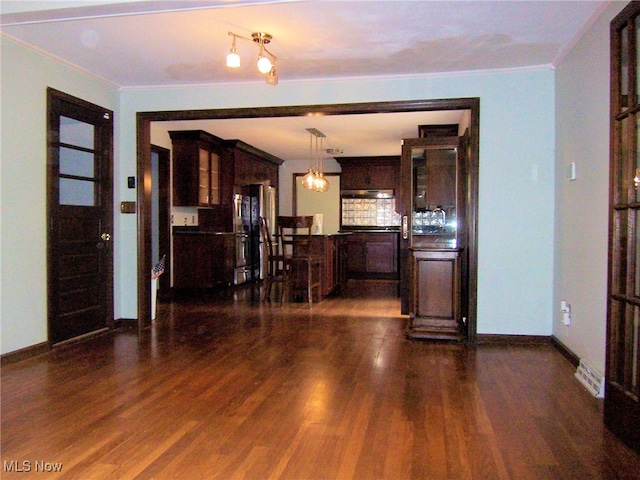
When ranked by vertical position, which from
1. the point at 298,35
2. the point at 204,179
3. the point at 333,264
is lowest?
the point at 333,264

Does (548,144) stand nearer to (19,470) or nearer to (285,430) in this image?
(285,430)

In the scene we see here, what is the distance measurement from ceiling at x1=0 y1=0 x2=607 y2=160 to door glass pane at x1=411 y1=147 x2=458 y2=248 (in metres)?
0.89

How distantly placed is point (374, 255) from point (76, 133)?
6.22 meters

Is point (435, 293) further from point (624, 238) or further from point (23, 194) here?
point (23, 194)

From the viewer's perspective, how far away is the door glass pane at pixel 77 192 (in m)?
4.09

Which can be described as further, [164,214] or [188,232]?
[188,232]

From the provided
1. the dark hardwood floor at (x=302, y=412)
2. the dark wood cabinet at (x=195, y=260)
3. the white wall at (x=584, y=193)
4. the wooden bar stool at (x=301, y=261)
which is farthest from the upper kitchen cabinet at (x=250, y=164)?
the white wall at (x=584, y=193)

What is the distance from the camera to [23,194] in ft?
11.9

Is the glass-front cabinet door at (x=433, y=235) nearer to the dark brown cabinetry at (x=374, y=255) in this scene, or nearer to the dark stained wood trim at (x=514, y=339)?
the dark stained wood trim at (x=514, y=339)

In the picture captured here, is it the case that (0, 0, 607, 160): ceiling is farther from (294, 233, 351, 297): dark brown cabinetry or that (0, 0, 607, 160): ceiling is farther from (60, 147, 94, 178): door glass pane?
(294, 233, 351, 297): dark brown cabinetry

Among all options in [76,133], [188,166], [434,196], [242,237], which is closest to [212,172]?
[188,166]

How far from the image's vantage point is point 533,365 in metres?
3.50

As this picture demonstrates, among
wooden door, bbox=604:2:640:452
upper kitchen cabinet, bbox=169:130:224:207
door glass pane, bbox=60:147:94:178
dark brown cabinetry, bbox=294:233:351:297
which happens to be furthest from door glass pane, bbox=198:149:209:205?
wooden door, bbox=604:2:640:452

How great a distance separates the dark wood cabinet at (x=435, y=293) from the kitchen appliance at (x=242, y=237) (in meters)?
3.93
